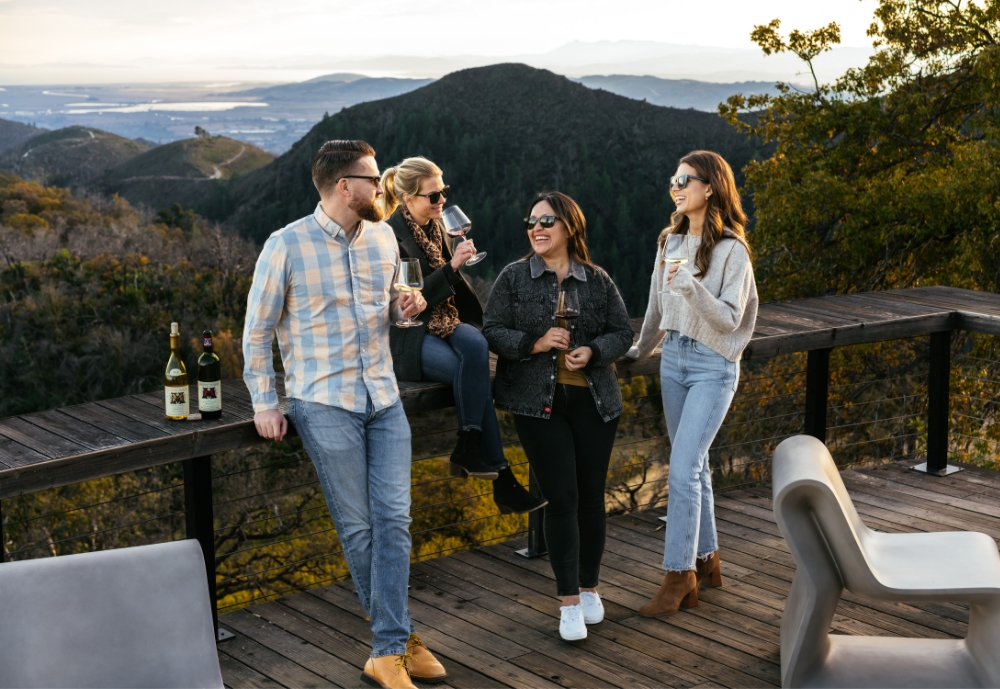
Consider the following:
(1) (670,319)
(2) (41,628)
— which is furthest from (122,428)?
(1) (670,319)

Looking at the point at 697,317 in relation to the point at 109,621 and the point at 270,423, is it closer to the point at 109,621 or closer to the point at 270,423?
the point at 270,423

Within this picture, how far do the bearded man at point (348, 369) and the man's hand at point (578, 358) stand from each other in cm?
56

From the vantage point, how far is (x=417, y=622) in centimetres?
351

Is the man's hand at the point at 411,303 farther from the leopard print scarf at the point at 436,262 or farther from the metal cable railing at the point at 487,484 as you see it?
the metal cable railing at the point at 487,484

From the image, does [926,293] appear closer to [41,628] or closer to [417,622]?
[417,622]

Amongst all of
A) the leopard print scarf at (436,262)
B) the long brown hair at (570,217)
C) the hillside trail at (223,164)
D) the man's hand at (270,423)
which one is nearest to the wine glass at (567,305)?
the long brown hair at (570,217)

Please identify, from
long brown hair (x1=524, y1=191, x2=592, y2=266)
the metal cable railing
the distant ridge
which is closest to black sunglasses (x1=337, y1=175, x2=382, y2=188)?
long brown hair (x1=524, y1=191, x2=592, y2=266)

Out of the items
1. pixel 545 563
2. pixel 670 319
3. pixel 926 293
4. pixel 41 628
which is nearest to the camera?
pixel 41 628

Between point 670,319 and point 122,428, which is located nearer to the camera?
point 122,428

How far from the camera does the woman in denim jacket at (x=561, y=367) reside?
125 inches

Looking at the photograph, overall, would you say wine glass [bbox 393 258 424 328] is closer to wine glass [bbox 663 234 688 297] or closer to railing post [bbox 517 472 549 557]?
wine glass [bbox 663 234 688 297]

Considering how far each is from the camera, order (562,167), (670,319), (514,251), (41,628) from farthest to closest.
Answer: (562,167) < (514,251) < (670,319) < (41,628)

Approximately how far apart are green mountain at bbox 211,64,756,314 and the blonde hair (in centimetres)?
3087

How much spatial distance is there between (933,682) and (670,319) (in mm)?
1313
